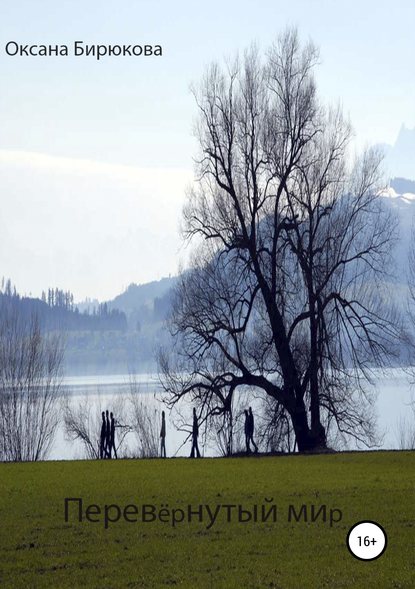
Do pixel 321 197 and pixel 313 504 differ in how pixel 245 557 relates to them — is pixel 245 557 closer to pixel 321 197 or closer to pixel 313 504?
pixel 313 504

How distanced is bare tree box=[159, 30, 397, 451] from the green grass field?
11363 mm

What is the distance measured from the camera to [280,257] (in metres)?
41.6

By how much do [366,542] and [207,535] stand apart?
126 inches

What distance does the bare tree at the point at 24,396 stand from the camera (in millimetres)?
56125

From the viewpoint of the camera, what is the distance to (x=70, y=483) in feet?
88.7

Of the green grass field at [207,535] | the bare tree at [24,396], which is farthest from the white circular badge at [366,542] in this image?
the bare tree at [24,396]

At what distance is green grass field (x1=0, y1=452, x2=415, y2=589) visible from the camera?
51.4 ft

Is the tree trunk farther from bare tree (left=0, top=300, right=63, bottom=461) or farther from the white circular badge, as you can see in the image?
the white circular badge

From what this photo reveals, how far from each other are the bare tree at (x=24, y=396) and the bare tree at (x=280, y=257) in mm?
14695

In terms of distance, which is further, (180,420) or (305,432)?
(180,420)

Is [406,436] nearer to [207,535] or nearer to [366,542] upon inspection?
[207,535]

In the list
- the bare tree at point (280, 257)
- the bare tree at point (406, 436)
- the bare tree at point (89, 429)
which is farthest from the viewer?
the bare tree at point (89, 429)

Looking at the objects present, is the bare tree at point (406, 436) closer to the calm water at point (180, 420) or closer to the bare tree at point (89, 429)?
the calm water at point (180, 420)

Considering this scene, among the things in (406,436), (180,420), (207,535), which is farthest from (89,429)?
(207,535)
